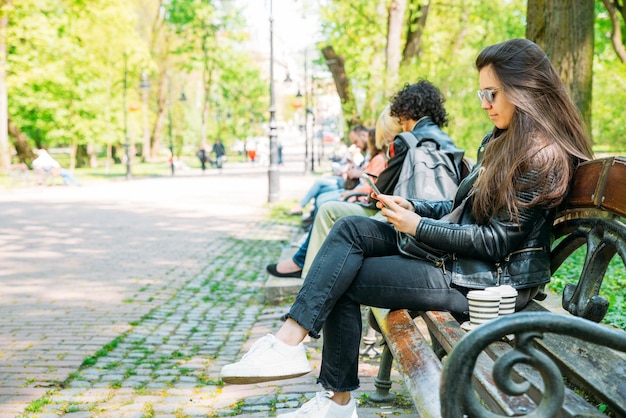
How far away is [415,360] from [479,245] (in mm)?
553

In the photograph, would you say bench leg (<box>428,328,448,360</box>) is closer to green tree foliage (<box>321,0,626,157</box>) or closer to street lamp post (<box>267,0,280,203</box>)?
green tree foliage (<box>321,0,626,157</box>)

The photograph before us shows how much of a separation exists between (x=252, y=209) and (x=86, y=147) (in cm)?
3337

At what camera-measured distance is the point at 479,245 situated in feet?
9.43

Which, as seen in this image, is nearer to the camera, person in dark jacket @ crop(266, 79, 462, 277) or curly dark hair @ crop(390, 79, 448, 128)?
person in dark jacket @ crop(266, 79, 462, 277)

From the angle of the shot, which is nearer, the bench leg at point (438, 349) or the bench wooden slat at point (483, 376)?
the bench wooden slat at point (483, 376)

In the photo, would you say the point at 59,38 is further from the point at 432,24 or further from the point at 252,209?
the point at 252,209

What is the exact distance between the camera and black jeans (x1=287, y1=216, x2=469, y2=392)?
118 inches

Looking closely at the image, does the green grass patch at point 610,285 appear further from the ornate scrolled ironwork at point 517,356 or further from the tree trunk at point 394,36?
the tree trunk at point 394,36

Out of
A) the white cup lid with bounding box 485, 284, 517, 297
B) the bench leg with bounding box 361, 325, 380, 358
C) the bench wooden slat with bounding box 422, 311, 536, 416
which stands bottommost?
the bench leg with bounding box 361, 325, 380, 358

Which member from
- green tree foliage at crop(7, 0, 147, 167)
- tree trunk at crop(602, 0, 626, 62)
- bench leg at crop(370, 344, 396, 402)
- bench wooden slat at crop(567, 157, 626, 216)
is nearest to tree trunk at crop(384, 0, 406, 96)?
tree trunk at crop(602, 0, 626, 62)

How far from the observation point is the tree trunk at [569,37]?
22.0 feet

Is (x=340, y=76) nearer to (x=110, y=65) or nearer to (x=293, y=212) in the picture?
(x=293, y=212)

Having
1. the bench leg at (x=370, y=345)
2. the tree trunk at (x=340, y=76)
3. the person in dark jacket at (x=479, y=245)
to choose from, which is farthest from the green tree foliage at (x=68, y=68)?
the person in dark jacket at (x=479, y=245)

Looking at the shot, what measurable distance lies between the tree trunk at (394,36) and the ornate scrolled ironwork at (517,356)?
46.6 feet
